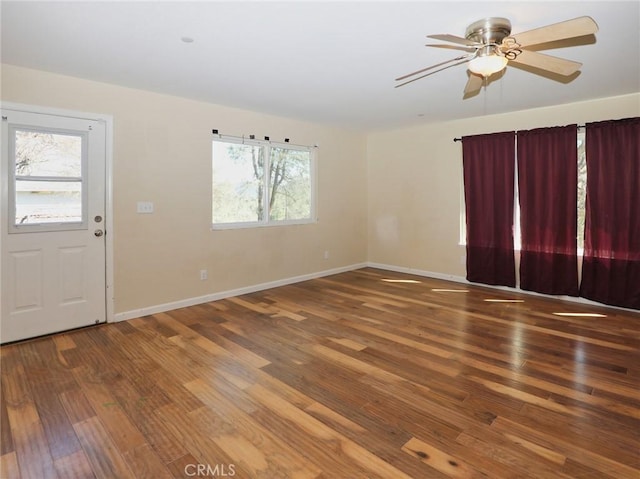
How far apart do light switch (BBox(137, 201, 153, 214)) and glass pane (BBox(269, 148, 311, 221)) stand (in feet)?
5.53

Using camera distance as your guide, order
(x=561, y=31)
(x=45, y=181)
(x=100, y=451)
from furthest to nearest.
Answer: (x=45, y=181) → (x=561, y=31) → (x=100, y=451)

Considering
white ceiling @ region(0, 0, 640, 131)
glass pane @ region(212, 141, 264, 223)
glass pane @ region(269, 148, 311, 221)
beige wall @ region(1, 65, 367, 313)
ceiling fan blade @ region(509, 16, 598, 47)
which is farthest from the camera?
glass pane @ region(269, 148, 311, 221)

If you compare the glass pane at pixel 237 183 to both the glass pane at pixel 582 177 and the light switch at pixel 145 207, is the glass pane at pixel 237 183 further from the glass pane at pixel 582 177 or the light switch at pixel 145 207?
the glass pane at pixel 582 177

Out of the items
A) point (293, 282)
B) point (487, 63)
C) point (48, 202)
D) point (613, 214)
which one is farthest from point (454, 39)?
point (293, 282)

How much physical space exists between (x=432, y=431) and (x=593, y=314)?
3069 mm

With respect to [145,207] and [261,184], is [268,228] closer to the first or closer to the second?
[261,184]

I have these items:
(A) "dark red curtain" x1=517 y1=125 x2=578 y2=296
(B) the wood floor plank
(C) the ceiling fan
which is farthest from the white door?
(A) "dark red curtain" x1=517 y1=125 x2=578 y2=296

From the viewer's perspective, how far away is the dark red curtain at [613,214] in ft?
12.8

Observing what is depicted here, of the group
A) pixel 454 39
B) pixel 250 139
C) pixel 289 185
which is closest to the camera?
pixel 454 39

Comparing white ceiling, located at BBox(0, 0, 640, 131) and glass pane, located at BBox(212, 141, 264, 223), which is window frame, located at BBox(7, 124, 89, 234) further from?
glass pane, located at BBox(212, 141, 264, 223)

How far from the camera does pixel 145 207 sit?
3.86 metres

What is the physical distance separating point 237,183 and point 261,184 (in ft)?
1.28

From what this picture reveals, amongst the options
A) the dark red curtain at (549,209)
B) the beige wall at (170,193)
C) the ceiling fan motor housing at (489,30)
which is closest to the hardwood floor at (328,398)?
the beige wall at (170,193)

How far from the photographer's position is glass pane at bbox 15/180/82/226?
316cm
